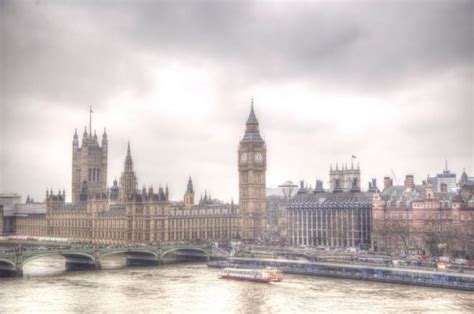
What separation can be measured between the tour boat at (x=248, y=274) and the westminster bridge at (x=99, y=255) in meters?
20.2

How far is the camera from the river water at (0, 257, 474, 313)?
230 feet

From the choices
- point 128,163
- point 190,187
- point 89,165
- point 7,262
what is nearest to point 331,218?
point 128,163

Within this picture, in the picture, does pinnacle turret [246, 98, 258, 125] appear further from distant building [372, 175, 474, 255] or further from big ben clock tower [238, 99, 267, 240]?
distant building [372, 175, 474, 255]

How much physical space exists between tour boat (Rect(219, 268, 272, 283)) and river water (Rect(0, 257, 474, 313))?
132cm

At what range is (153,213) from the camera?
13838 cm

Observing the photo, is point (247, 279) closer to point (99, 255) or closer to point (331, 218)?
point (99, 255)

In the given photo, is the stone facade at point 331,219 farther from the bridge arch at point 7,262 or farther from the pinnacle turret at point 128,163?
the bridge arch at point 7,262

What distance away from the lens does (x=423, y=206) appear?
11394 centimetres

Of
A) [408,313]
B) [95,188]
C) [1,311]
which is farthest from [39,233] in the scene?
[408,313]

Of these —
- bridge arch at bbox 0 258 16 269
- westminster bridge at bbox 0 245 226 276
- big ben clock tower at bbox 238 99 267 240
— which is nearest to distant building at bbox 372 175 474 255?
westminster bridge at bbox 0 245 226 276

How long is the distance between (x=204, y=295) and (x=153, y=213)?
60982 millimetres

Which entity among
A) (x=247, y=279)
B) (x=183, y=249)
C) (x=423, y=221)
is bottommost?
(x=247, y=279)

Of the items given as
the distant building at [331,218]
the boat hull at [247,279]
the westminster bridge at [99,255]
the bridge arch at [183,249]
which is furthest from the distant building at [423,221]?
the boat hull at [247,279]

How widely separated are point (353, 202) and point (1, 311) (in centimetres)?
7111
